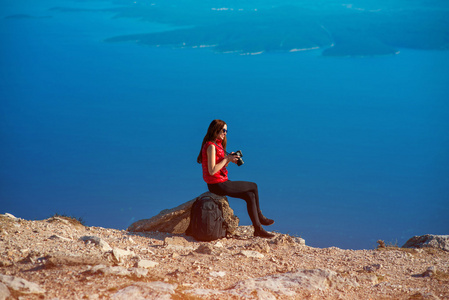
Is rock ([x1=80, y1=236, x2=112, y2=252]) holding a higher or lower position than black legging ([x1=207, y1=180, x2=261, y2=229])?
lower

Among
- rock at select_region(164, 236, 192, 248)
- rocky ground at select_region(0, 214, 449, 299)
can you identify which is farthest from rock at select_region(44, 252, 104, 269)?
rock at select_region(164, 236, 192, 248)

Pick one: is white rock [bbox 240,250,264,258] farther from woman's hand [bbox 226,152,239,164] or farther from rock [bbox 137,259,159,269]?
woman's hand [bbox 226,152,239,164]

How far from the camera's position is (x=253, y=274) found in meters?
5.18

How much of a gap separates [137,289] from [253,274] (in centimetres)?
134

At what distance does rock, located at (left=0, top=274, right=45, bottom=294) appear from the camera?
421 cm

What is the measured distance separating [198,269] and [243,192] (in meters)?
1.99

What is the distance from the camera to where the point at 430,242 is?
288 inches

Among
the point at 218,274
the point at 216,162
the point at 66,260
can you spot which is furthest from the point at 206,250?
the point at 66,260

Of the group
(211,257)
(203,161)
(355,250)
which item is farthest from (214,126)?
(355,250)

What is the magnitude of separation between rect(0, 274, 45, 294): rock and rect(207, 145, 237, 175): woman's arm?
115 inches

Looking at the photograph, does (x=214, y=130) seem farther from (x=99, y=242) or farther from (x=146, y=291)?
(x=146, y=291)

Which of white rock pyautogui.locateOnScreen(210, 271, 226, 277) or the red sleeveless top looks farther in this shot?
the red sleeveless top

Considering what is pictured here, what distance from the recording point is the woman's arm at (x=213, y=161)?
6648 mm

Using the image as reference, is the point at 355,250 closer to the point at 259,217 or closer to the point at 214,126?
the point at 259,217
